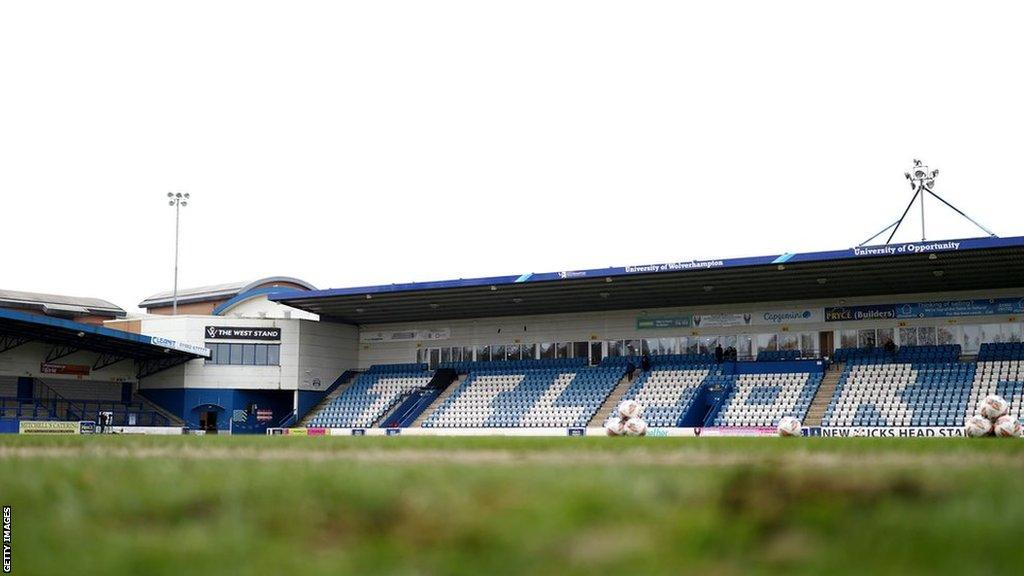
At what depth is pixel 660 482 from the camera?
7195mm

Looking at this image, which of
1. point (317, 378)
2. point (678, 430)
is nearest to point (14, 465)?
point (678, 430)

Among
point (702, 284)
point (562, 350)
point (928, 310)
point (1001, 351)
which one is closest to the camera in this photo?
point (1001, 351)

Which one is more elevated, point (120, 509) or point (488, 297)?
point (488, 297)

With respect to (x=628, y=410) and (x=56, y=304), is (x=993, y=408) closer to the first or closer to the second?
(x=628, y=410)

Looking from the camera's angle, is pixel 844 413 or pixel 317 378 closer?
pixel 844 413

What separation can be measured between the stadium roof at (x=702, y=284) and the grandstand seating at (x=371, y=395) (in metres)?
3.18

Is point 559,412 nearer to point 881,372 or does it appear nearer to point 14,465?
point 881,372

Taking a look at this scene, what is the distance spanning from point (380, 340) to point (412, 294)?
9275 millimetres

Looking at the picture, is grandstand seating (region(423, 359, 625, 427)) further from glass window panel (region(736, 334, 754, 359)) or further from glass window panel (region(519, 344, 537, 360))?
glass window panel (region(736, 334, 754, 359))

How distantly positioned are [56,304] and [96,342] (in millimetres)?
25588

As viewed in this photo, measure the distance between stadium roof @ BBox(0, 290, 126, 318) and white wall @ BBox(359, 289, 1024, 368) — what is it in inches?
1095

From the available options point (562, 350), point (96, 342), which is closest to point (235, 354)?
point (96, 342)

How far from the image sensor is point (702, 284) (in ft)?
157

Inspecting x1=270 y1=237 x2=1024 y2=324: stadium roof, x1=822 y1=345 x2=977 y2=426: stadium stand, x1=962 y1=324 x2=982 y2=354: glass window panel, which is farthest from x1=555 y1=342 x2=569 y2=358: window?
x1=962 y1=324 x2=982 y2=354: glass window panel
